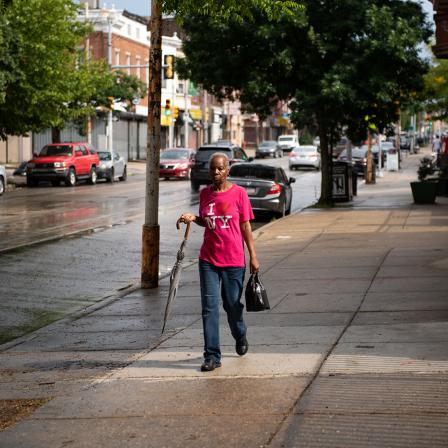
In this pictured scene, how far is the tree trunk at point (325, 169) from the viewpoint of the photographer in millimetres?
30481

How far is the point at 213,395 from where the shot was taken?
7508 mm

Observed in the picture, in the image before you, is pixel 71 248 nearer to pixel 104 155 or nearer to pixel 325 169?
pixel 325 169

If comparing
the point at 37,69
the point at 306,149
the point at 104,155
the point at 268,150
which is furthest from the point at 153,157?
the point at 268,150

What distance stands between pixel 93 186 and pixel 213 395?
36.0 meters

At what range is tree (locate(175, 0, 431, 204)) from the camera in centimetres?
2773

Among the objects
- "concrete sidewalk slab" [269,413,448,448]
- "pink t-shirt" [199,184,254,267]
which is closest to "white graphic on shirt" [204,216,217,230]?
"pink t-shirt" [199,184,254,267]

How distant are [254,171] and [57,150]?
18.8 meters

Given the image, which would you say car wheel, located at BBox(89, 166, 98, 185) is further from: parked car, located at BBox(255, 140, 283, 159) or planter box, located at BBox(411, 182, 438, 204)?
parked car, located at BBox(255, 140, 283, 159)

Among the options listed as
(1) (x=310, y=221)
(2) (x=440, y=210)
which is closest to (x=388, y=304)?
(1) (x=310, y=221)

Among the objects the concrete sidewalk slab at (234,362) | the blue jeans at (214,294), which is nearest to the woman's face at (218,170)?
the blue jeans at (214,294)

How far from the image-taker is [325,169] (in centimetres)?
3097

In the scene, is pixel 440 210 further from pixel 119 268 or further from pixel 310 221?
pixel 119 268

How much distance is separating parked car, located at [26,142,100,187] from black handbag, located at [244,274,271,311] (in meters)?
34.3

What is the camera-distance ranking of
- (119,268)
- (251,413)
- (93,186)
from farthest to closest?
(93,186)
(119,268)
(251,413)
